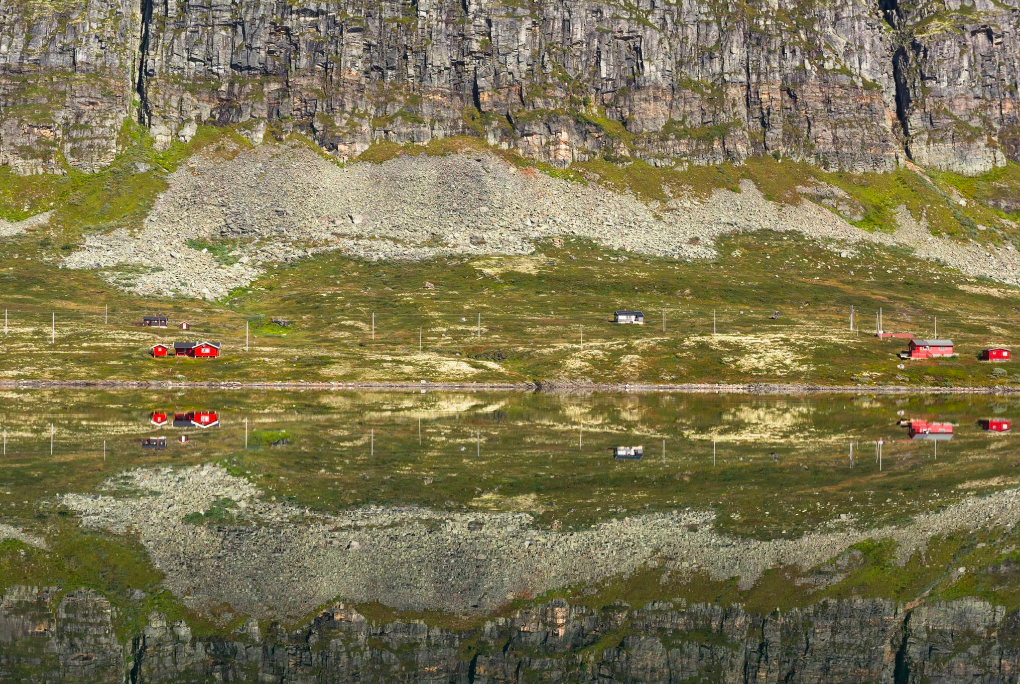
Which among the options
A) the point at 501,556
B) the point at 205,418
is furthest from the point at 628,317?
the point at 501,556

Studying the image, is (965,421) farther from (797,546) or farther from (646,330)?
(646,330)

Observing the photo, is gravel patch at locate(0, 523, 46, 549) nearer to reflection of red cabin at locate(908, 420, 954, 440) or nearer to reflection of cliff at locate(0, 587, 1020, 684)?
reflection of cliff at locate(0, 587, 1020, 684)

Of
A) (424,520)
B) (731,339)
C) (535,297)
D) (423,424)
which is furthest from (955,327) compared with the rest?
(424,520)

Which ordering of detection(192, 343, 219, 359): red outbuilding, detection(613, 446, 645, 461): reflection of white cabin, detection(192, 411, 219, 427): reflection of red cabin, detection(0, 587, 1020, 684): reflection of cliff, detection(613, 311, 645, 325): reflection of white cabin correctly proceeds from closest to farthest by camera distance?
detection(0, 587, 1020, 684): reflection of cliff < detection(613, 446, 645, 461): reflection of white cabin < detection(192, 411, 219, 427): reflection of red cabin < detection(192, 343, 219, 359): red outbuilding < detection(613, 311, 645, 325): reflection of white cabin

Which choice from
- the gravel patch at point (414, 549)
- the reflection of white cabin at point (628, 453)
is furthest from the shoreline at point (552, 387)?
the gravel patch at point (414, 549)

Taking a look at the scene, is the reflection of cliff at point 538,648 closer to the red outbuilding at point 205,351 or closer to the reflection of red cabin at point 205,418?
the reflection of red cabin at point 205,418

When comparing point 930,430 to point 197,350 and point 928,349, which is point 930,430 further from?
point 197,350

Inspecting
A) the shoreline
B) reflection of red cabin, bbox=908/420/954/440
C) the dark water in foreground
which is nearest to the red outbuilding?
the shoreline
